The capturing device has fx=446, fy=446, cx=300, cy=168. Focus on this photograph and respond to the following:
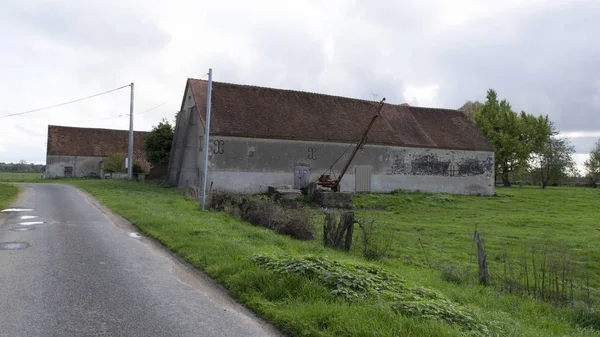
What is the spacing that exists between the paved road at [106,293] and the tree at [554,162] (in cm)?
6221

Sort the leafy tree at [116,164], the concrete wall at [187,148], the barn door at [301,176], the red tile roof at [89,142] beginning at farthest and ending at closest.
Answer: the red tile roof at [89,142] < the leafy tree at [116,164] < the concrete wall at [187,148] < the barn door at [301,176]

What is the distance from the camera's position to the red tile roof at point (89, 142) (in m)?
52.3

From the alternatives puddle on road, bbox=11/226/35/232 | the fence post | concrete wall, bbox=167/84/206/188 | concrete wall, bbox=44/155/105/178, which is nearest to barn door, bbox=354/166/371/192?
concrete wall, bbox=167/84/206/188

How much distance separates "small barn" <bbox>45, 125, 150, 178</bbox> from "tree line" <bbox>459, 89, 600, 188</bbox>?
42.2 meters

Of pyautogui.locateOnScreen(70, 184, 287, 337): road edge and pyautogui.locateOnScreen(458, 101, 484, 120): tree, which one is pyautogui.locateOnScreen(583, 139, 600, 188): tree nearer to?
pyautogui.locateOnScreen(458, 101, 484, 120): tree

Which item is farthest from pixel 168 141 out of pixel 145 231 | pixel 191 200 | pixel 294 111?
pixel 145 231

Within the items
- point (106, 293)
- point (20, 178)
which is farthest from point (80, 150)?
point (106, 293)

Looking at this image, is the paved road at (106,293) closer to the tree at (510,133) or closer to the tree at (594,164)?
the tree at (510,133)

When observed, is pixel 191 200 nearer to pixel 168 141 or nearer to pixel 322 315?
pixel 322 315

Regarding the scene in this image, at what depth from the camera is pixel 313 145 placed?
1245 inches

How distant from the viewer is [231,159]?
28.9 meters

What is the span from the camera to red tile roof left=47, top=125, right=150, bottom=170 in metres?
52.3

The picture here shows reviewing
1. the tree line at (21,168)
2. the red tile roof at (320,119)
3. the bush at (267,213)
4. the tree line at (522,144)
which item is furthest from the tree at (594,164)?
the tree line at (21,168)

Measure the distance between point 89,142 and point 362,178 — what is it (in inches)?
1453
